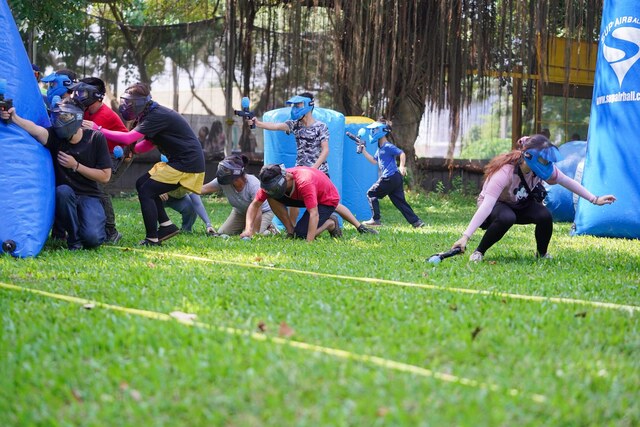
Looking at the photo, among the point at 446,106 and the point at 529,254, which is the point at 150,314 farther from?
the point at 446,106

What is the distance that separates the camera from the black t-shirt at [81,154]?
27.2 feet

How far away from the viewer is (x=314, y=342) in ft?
13.9

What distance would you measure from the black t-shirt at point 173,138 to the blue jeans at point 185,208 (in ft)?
3.82

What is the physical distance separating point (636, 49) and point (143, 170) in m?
13.1

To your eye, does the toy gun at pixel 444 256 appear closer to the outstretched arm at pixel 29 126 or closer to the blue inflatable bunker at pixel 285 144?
the outstretched arm at pixel 29 126

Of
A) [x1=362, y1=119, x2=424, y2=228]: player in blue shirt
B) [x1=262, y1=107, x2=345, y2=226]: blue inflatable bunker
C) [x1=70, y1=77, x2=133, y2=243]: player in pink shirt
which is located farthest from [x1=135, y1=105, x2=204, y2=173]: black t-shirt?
[x1=362, y1=119, x2=424, y2=228]: player in blue shirt

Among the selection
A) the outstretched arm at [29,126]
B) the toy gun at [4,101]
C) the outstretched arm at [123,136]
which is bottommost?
the outstretched arm at [123,136]

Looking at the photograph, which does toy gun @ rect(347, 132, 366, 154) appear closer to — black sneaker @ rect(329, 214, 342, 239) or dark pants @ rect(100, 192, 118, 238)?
black sneaker @ rect(329, 214, 342, 239)

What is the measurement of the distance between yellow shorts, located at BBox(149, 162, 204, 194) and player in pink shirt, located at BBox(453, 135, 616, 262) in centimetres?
309

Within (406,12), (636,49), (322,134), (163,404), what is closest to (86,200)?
(322,134)

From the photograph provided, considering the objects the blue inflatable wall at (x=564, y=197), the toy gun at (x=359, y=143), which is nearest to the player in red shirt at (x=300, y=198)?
the toy gun at (x=359, y=143)

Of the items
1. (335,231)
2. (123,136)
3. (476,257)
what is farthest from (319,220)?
(123,136)

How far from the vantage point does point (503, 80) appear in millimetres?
20500

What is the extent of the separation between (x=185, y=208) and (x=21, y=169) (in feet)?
9.39
